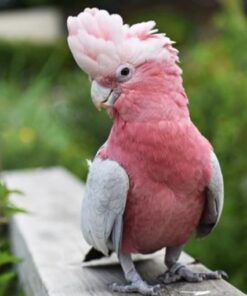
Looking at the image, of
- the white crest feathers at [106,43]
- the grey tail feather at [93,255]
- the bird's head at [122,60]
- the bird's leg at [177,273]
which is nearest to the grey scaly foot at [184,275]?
the bird's leg at [177,273]

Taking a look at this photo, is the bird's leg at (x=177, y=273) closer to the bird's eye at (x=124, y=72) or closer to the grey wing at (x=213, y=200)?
the grey wing at (x=213, y=200)

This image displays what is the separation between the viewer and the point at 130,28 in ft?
6.18

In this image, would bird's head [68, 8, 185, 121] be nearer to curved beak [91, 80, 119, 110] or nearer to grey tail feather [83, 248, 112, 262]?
curved beak [91, 80, 119, 110]

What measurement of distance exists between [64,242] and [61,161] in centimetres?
283

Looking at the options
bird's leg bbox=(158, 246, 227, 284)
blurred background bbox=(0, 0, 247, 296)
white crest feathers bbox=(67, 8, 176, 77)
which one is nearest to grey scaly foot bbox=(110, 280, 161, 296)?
bird's leg bbox=(158, 246, 227, 284)

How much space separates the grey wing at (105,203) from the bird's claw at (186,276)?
0.70 ft

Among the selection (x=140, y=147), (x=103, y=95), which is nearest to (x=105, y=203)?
(x=140, y=147)

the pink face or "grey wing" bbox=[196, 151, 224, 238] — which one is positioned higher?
the pink face

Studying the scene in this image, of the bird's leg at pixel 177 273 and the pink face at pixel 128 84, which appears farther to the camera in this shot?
the bird's leg at pixel 177 273

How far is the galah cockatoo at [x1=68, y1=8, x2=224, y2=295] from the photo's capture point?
184 cm

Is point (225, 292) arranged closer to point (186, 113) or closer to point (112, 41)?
point (186, 113)

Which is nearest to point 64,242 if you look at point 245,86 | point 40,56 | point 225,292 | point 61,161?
point 225,292

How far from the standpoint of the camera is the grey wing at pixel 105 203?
191cm

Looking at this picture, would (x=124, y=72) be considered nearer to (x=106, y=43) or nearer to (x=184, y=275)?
(x=106, y=43)
